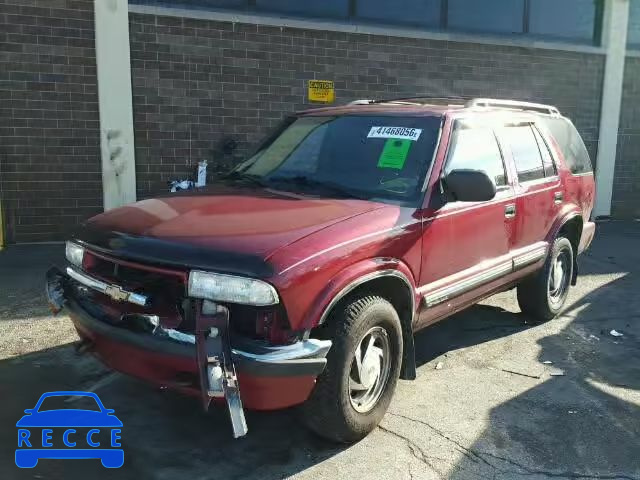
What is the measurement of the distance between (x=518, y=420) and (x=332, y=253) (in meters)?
1.71

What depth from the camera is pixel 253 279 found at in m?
2.87

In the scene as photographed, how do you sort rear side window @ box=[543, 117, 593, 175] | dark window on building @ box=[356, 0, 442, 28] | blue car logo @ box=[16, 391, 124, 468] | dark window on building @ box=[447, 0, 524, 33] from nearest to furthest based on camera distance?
blue car logo @ box=[16, 391, 124, 468]
rear side window @ box=[543, 117, 593, 175]
dark window on building @ box=[356, 0, 442, 28]
dark window on building @ box=[447, 0, 524, 33]

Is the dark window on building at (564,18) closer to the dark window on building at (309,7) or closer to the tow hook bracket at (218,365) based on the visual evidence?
the dark window on building at (309,7)

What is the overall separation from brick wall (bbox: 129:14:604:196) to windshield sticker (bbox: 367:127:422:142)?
502 cm

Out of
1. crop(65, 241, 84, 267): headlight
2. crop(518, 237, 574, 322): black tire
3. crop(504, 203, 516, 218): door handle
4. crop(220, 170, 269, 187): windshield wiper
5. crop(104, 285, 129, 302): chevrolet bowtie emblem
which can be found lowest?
crop(518, 237, 574, 322): black tire

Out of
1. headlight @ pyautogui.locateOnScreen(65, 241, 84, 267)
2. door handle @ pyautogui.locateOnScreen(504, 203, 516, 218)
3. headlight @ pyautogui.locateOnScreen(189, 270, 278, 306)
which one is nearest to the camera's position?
headlight @ pyautogui.locateOnScreen(189, 270, 278, 306)

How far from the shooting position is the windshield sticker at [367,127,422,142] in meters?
4.13

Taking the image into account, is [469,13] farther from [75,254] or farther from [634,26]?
[75,254]

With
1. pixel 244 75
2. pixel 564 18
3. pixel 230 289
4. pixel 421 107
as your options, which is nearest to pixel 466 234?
pixel 421 107

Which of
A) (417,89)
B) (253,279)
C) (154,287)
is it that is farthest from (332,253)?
(417,89)

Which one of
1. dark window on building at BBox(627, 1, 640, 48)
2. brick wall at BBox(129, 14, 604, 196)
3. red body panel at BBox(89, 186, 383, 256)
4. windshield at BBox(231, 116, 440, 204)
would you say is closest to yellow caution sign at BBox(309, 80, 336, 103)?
brick wall at BBox(129, 14, 604, 196)

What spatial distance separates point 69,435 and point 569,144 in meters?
5.01

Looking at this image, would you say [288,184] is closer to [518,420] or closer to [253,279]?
[253,279]

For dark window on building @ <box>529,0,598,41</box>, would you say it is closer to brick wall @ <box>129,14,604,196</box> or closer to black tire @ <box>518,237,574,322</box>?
brick wall @ <box>129,14,604,196</box>
